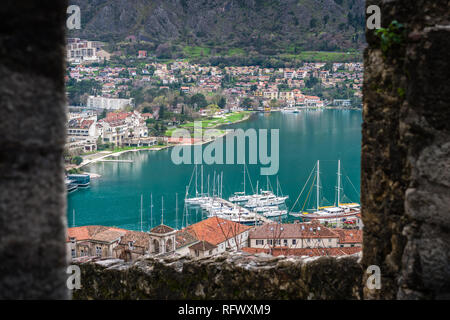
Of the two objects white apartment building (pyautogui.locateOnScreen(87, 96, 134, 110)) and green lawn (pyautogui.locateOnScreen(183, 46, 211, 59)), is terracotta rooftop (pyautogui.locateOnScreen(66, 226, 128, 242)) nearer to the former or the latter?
white apartment building (pyautogui.locateOnScreen(87, 96, 134, 110))

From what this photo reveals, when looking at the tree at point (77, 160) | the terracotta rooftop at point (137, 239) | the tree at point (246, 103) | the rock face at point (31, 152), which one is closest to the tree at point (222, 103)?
the tree at point (246, 103)

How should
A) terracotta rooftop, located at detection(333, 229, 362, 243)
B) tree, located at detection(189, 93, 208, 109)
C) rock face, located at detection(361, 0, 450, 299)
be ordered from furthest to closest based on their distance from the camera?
1. tree, located at detection(189, 93, 208, 109)
2. terracotta rooftop, located at detection(333, 229, 362, 243)
3. rock face, located at detection(361, 0, 450, 299)

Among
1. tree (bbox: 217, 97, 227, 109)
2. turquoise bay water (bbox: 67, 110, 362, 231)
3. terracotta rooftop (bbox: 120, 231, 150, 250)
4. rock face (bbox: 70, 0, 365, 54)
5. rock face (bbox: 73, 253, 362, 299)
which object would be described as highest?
rock face (bbox: 70, 0, 365, 54)

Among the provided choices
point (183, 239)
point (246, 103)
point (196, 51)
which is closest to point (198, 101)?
point (246, 103)

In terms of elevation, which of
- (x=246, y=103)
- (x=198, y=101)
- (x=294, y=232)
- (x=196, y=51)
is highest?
(x=196, y=51)

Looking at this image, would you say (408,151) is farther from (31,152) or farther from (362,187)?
(31,152)

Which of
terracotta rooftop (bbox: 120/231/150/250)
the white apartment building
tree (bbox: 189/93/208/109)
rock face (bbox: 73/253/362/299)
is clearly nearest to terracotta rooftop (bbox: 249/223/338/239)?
terracotta rooftop (bbox: 120/231/150/250)

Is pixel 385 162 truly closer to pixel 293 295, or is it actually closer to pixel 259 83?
pixel 293 295
